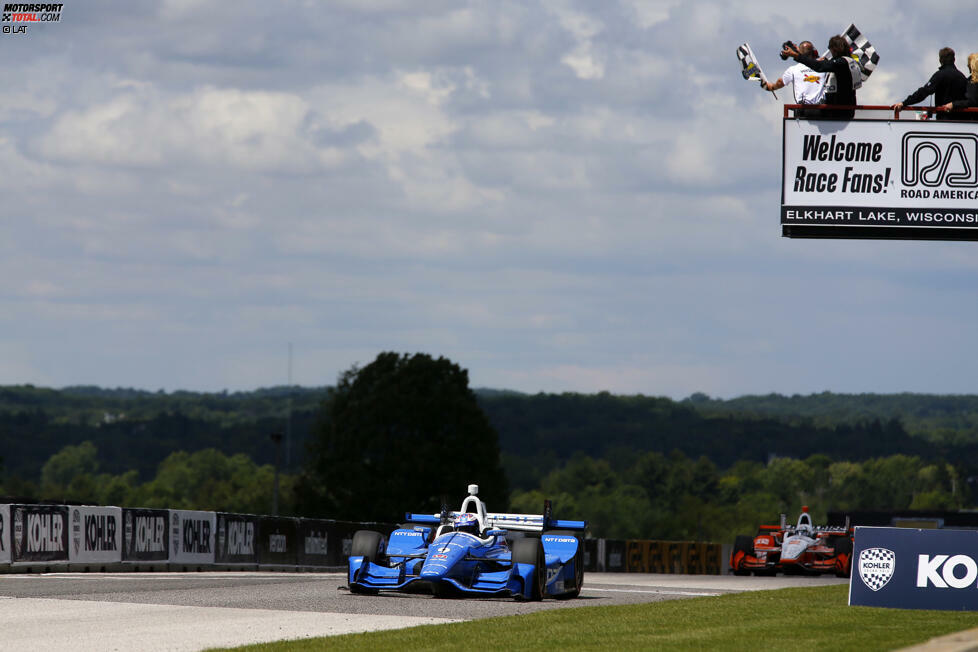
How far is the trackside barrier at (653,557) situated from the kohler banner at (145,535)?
19602 mm

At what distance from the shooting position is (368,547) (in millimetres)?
20578

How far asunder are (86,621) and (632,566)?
36.0 m

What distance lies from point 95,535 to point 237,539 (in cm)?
565

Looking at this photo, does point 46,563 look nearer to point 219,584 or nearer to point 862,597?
point 219,584

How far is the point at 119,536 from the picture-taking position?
27.0 metres

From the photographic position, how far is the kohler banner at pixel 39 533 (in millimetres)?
23812

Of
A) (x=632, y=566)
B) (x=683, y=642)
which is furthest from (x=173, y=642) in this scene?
(x=632, y=566)

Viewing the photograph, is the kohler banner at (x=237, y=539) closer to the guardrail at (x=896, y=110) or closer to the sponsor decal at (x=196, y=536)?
the sponsor decal at (x=196, y=536)

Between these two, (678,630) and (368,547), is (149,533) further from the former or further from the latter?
(678,630)

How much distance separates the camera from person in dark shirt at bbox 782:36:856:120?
2012cm

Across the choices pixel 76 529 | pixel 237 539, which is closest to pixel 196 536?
pixel 237 539

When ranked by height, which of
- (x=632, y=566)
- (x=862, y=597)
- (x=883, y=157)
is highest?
(x=883, y=157)

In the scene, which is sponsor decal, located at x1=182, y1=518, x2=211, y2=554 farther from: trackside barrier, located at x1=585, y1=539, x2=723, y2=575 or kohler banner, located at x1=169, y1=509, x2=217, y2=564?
trackside barrier, located at x1=585, y1=539, x2=723, y2=575

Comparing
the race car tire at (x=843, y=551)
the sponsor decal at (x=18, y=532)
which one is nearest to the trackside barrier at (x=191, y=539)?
the sponsor decal at (x=18, y=532)
